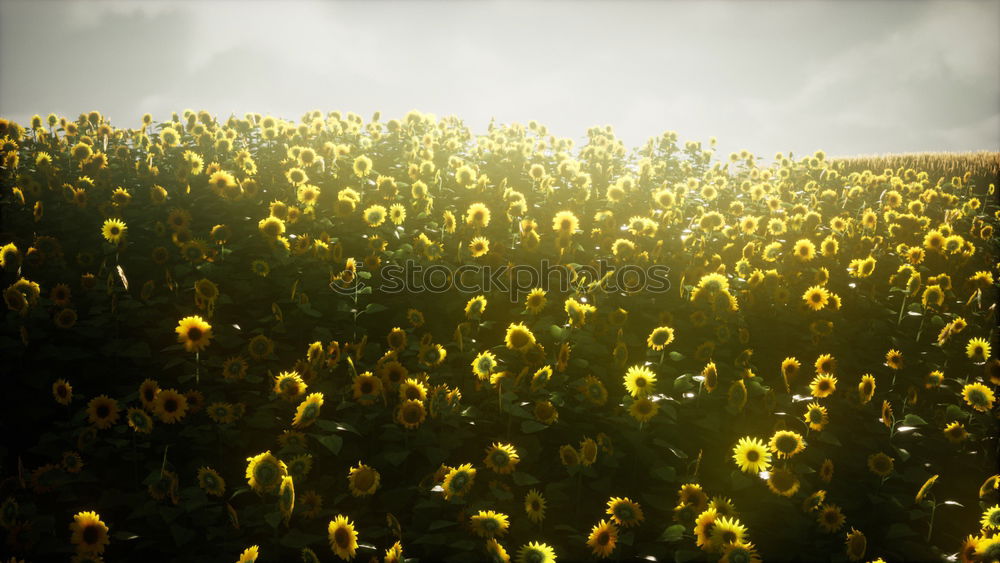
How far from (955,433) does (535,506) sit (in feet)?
10.3

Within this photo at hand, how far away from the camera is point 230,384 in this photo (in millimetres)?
3670

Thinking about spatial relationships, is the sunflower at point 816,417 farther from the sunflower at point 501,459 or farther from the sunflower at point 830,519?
the sunflower at point 501,459

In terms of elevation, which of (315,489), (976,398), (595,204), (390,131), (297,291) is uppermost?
(390,131)

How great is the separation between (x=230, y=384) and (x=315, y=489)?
114 cm

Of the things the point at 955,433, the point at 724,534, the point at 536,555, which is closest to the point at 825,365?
the point at 955,433

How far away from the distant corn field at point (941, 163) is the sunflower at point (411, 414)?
11.8 m

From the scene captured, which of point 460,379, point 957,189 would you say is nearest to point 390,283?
point 460,379

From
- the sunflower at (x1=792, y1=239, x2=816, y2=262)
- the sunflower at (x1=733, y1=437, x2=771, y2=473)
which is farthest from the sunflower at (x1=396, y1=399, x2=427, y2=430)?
the sunflower at (x1=792, y1=239, x2=816, y2=262)

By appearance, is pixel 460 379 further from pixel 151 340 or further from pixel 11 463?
pixel 11 463

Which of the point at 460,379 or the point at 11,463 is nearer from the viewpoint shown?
the point at 11,463

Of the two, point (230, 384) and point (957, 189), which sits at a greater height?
point (957, 189)

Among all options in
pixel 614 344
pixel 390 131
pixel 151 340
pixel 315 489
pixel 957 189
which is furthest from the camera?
pixel 957 189

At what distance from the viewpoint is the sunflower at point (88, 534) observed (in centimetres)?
250

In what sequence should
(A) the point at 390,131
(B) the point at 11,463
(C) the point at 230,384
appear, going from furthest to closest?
(A) the point at 390,131, (C) the point at 230,384, (B) the point at 11,463
